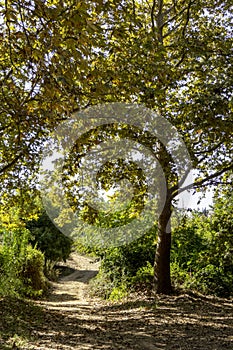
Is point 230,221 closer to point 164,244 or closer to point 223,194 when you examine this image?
point 223,194

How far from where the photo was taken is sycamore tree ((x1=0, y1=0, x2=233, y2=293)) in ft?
12.7

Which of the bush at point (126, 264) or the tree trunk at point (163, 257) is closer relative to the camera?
the tree trunk at point (163, 257)

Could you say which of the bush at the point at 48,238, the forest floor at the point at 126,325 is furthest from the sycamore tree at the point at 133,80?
the bush at the point at 48,238

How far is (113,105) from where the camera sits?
7320 mm

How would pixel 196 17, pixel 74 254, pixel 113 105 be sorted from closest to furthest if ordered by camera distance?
pixel 113 105
pixel 196 17
pixel 74 254

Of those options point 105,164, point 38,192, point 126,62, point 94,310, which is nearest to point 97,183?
point 105,164

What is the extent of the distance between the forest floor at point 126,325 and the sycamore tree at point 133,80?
151 centimetres

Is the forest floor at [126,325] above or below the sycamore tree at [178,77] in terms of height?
below

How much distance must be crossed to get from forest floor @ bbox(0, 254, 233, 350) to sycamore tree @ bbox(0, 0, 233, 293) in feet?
4.95

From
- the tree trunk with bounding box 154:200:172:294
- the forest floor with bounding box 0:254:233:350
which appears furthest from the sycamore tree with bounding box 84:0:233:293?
the forest floor with bounding box 0:254:233:350

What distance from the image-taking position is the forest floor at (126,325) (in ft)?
19.1

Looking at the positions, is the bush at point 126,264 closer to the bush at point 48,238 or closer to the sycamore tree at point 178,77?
the sycamore tree at point 178,77

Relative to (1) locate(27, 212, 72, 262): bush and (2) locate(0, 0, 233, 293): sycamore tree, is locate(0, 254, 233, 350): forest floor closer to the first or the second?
(2) locate(0, 0, 233, 293): sycamore tree

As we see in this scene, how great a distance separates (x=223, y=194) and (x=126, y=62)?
5205mm
